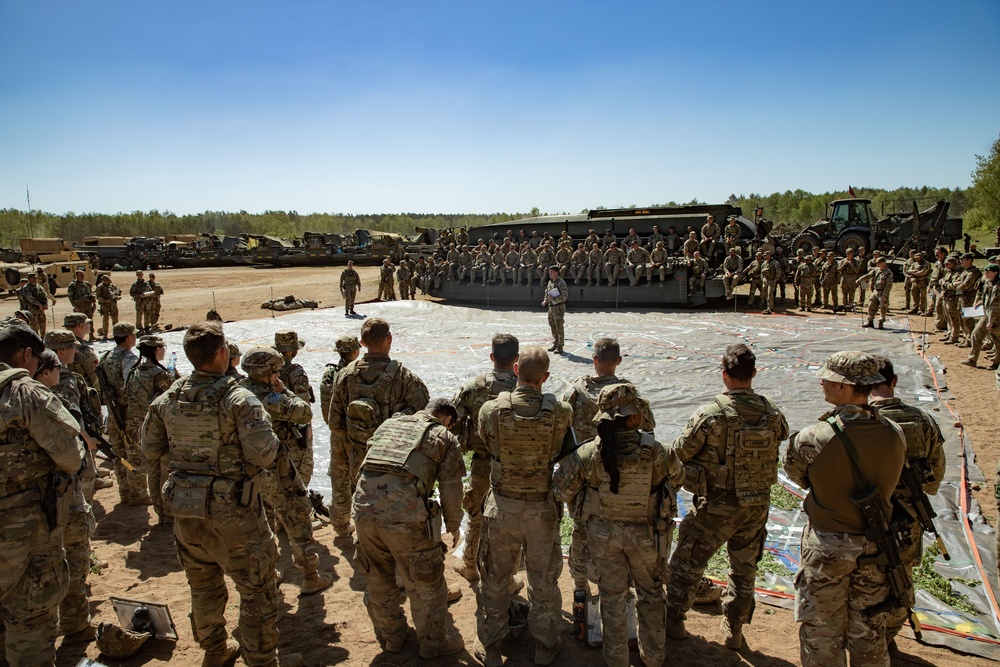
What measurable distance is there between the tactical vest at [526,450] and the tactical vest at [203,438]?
147 centimetres

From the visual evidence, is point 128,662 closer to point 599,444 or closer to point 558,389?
point 599,444

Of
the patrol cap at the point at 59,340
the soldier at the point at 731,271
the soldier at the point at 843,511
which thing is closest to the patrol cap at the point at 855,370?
the soldier at the point at 843,511

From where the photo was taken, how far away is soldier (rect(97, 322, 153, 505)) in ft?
19.4

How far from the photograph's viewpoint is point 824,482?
307 cm

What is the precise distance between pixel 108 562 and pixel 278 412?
236cm

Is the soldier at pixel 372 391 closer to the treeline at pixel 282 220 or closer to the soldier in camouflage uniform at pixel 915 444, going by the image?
the soldier in camouflage uniform at pixel 915 444

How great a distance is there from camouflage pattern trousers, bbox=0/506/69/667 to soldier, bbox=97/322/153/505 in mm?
2649

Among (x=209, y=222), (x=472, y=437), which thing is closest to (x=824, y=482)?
(x=472, y=437)

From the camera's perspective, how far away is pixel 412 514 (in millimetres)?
3291

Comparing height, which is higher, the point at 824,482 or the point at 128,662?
the point at 824,482

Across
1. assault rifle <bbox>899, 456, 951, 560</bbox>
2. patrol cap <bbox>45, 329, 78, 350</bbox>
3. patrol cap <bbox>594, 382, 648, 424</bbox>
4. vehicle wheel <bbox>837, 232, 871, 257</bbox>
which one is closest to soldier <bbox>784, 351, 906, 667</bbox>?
assault rifle <bbox>899, 456, 951, 560</bbox>

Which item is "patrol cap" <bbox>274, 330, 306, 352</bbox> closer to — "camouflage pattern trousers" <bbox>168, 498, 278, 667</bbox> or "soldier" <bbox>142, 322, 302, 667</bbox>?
"soldier" <bbox>142, 322, 302, 667</bbox>

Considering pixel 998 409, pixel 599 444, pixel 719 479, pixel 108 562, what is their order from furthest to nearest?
pixel 998 409, pixel 108 562, pixel 719 479, pixel 599 444

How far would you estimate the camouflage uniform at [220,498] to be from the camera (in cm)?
331
